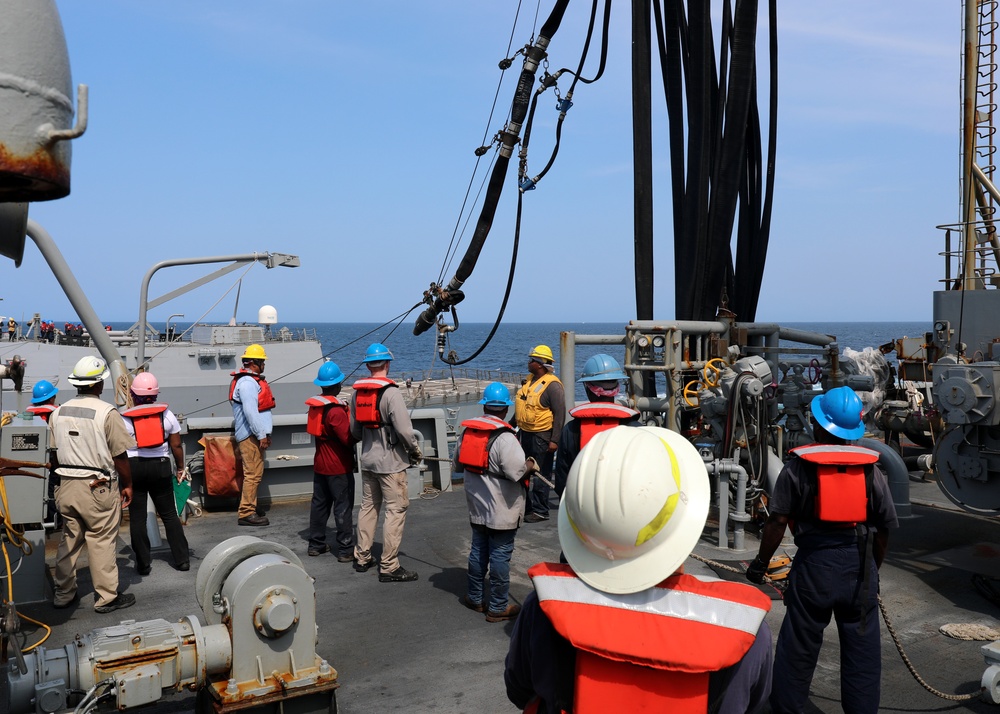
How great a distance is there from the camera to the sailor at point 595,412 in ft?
19.3

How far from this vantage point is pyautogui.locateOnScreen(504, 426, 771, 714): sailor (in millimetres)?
2143

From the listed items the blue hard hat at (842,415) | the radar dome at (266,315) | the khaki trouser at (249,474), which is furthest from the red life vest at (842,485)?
the radar dome at (266,315)

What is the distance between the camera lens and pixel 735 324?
9133mm

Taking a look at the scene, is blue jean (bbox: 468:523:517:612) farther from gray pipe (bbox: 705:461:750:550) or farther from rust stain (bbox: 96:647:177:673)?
rust stain (bbox: 96:647:177:673)

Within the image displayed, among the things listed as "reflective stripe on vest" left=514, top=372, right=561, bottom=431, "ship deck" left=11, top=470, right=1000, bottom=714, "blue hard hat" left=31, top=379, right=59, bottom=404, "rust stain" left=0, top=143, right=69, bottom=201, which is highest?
"rust stain" left=0, top=143, right=69, bottom=201

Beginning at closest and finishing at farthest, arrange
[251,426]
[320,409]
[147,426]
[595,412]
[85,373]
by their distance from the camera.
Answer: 1. [595,412]
2. [85,373]
3. [147,426]
4. [320,409]
5. [251,426]

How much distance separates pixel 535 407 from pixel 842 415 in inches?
190

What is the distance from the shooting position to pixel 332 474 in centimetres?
751

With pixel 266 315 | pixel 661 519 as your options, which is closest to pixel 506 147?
pixel 661 519

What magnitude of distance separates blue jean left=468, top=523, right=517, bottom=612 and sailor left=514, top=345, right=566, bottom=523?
8.62 feet

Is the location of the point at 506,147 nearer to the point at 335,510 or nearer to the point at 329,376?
the point at 329,376

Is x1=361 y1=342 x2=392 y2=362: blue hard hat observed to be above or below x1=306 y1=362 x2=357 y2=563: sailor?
above

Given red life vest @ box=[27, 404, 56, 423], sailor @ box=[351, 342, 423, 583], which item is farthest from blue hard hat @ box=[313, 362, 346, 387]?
red life vest @ box=[27, 404, 56, 423]

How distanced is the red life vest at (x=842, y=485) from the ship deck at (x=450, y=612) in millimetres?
1272
